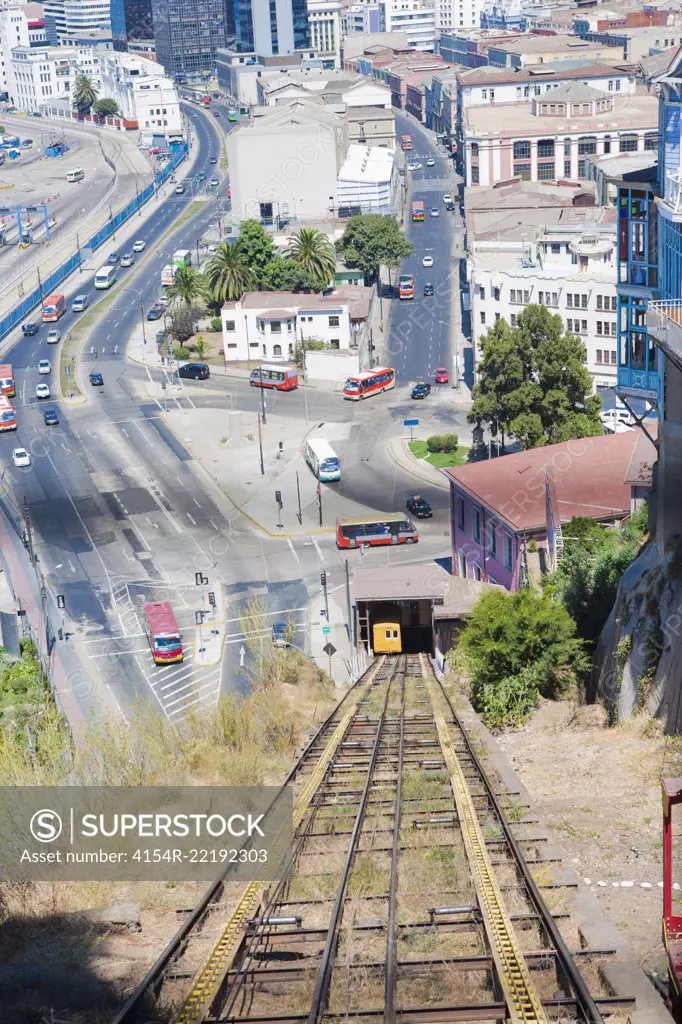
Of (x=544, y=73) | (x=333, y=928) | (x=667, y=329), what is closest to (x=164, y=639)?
(x=667, y=329)

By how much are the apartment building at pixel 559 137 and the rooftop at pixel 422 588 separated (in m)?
101

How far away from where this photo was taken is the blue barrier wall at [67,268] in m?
134

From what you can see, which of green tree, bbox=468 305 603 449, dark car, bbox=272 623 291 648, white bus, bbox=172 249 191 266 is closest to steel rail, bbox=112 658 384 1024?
dark car, bbox=272 623 291 648

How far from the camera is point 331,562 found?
73.4 m

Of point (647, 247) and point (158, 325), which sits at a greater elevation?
point (647, 247)

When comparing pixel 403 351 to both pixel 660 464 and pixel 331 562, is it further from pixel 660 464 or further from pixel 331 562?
pixel 660 464

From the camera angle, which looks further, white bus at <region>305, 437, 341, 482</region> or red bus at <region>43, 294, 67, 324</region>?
red bus at <region>43, 294, 67, 324</region>

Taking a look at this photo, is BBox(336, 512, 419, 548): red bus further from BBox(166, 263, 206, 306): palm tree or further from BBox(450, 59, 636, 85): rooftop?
BBox(450, 59, 636, 85): rooftop

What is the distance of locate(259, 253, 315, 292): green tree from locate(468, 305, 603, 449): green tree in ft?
152

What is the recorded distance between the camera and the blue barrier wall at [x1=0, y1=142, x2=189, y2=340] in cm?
13400

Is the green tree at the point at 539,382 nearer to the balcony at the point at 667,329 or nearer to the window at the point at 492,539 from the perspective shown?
the window at the point at 492,539

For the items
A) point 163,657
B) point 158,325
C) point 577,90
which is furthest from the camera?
point 577,90

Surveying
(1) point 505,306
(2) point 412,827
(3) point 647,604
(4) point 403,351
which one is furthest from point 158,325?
(2) point 412,827

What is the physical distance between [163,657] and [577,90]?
381 ft
